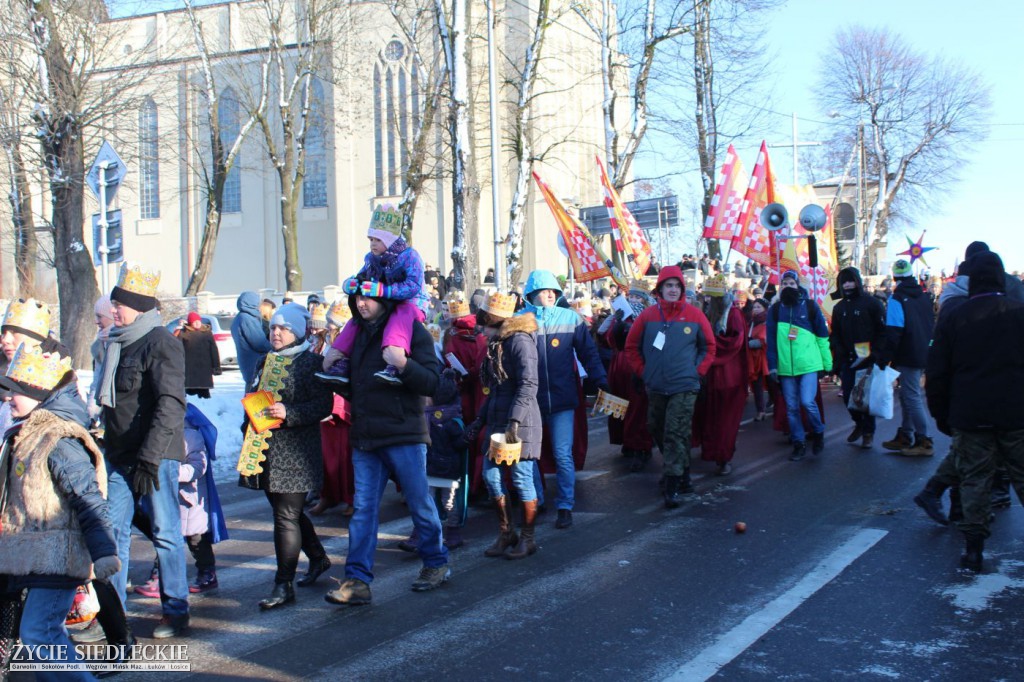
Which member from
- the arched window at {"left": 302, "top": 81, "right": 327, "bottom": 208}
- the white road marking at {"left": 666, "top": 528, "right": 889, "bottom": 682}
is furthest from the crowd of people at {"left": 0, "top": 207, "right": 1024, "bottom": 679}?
the arched window at {"left": 302, "top": 81, "right": 327, "bottom": 208}

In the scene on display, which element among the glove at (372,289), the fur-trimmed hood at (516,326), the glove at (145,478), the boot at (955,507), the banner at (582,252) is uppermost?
the banner at (582,252)

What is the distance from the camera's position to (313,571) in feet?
21.3

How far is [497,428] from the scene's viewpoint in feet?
23.6

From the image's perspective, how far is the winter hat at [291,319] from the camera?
605 cm

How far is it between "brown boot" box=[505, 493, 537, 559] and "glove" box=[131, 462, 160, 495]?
8.52ft

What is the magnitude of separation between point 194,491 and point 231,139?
137 ft

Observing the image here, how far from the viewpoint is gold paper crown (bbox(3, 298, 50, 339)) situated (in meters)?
5.57

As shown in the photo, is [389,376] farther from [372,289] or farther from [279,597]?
[279,597]

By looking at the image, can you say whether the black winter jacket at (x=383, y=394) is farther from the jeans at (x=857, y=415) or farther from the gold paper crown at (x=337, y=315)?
the jeans at (x=857, y=415)

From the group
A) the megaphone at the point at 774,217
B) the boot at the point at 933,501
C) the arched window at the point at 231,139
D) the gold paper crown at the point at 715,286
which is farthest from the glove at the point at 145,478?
the arched window at the point at 231,139

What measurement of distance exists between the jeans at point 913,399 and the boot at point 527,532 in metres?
5.29

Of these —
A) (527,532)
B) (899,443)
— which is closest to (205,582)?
(527,532)

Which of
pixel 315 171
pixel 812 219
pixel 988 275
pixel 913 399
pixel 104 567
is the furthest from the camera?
pixel 315 171

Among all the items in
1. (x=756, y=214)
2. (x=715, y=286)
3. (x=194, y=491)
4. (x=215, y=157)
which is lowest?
(x=194, y=491)
